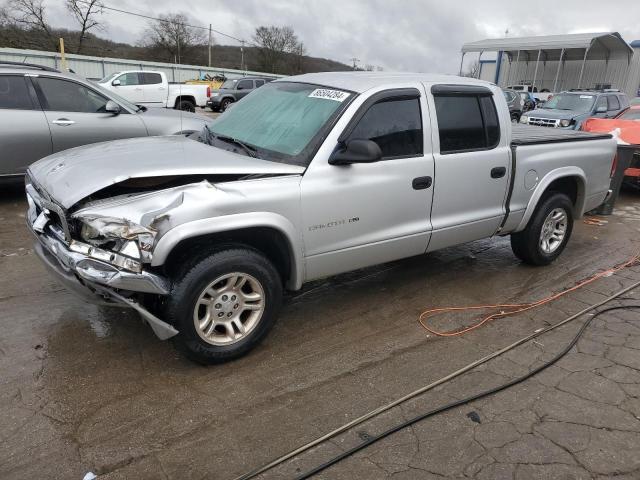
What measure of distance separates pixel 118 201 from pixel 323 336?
1733mm

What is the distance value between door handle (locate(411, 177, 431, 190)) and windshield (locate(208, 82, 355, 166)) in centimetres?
80

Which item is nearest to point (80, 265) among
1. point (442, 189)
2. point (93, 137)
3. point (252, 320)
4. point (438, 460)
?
point (252, 320)

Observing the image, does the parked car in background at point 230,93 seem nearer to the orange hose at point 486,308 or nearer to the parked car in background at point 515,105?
the parked car in background at point 515,105

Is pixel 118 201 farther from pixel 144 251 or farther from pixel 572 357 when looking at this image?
pixel 572 357

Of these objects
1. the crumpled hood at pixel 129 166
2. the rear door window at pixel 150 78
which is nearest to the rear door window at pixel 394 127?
the crumpled hood at pixel 129 166

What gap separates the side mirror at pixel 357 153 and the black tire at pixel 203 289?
0.85 meters

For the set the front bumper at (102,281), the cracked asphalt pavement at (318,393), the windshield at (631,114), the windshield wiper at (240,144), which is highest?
the windshield at (631,114)

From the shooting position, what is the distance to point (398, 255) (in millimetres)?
4012

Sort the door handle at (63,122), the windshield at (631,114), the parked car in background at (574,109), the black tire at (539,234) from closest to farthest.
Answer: the black tire at (539,234) < the door handle at (63,122) < the windshield at (631,114) < the parked car in background at (574,109)

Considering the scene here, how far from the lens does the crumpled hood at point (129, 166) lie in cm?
299

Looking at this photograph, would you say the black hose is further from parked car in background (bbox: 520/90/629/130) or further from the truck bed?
parked car in background (bbox: 520/90/629/130)

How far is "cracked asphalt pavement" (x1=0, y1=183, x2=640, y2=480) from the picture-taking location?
251cm

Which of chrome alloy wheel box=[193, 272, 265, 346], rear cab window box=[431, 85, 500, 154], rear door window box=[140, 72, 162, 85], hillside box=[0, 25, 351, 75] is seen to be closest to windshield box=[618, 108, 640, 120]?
rear cab window box=[431, 85, 500, 154]

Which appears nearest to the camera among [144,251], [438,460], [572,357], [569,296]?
[438,460]
